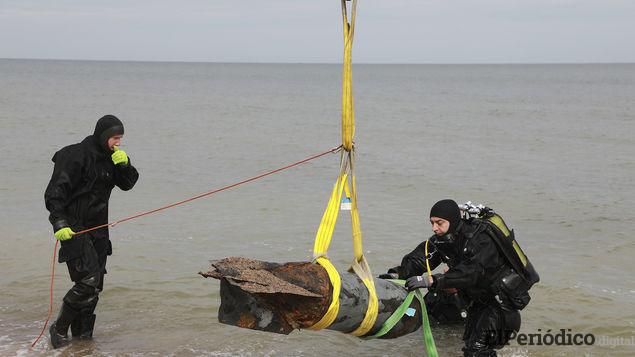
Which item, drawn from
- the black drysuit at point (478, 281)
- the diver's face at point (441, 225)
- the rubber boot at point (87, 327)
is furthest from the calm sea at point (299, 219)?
the diver's face at point (441, 225)

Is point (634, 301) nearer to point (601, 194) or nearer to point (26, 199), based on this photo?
point (601, 194)

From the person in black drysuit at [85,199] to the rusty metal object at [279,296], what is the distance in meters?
1.69

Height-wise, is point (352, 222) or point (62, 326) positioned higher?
point (352, 222)

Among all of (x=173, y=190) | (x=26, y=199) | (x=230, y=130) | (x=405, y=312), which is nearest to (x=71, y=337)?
(x=405, y=312)

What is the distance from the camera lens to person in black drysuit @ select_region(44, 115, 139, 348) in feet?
20.8

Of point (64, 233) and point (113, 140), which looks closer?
point (64, 233)

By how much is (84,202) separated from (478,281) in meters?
3.27

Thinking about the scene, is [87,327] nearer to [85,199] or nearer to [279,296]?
[85,199]

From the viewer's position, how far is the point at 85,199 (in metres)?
6.53

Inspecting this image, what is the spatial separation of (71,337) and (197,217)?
602cm

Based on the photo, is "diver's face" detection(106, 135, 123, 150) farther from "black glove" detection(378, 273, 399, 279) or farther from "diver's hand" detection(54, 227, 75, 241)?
"black glove" detection(378, 273, 399, 279)

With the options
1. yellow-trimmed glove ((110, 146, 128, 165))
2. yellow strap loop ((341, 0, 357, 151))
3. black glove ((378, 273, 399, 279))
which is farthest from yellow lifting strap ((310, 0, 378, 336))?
yellow-trimmed glove ((110, 146, 128, 165))

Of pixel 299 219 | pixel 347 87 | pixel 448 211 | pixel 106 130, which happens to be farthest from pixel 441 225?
pixel 299 219

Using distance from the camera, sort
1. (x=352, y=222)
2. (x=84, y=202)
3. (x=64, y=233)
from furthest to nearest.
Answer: (x=84, y=202) → (x=64, y=233) → (x=352, y=222)
